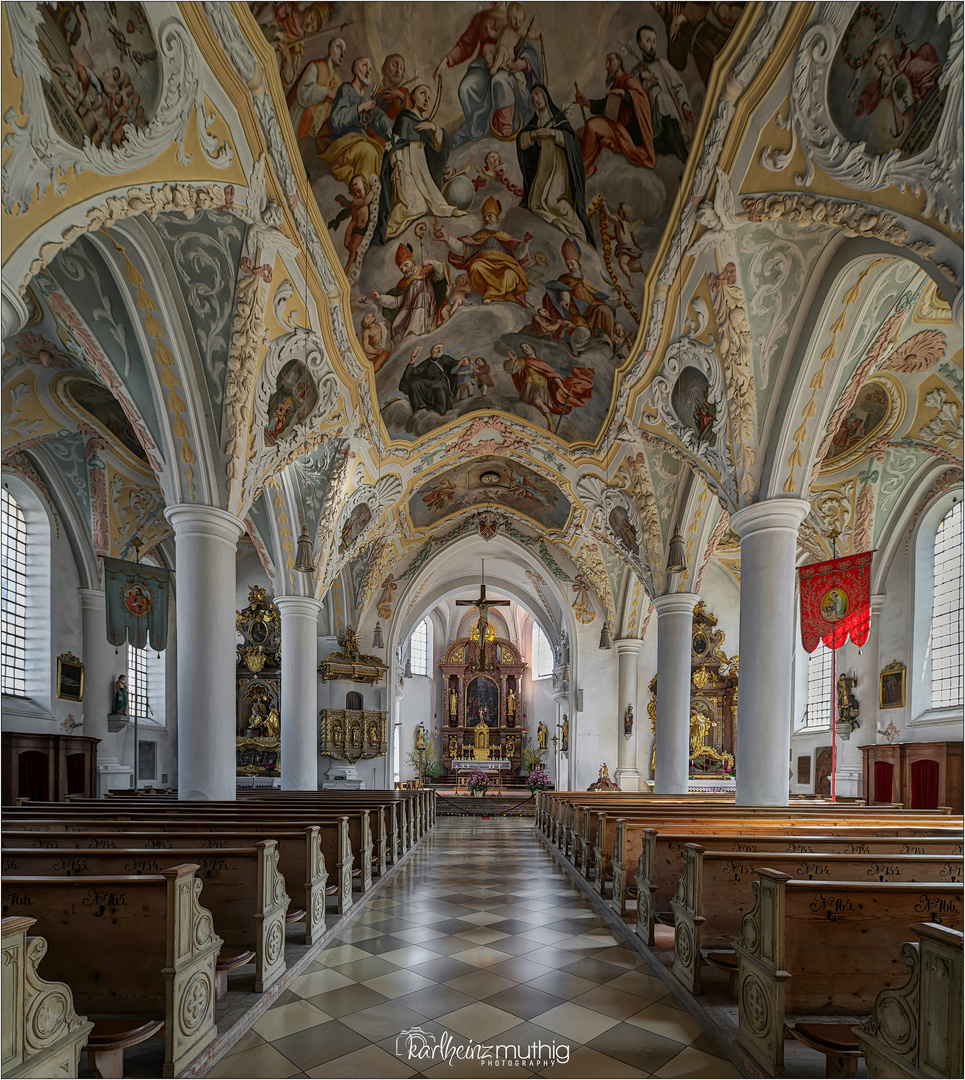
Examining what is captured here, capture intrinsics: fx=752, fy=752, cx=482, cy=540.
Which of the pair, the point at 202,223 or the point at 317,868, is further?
the point at 202,223

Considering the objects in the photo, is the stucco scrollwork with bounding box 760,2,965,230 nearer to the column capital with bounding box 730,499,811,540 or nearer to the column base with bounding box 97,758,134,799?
the column capital with bounding box 730,499,811,540

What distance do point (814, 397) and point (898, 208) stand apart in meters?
3.52

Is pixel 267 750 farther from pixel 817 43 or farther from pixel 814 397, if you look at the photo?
pixel 817 43

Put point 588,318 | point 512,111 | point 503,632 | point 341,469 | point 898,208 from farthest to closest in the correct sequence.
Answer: point 503,632 → point 341,469 → point 588,318 → point 512,111 → point 898,208

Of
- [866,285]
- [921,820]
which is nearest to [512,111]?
[866,285]

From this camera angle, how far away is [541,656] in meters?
33.5

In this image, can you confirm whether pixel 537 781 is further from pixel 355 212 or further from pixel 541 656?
pixel 355 212

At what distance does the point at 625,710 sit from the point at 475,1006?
17.5 m

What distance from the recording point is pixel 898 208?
5.64 meters

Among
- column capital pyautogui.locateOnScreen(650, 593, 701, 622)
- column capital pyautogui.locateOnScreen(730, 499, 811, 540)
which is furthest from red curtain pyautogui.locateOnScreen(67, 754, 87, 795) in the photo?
column capital pyautogui.locateOnScreen(730, 499, 811, 540)

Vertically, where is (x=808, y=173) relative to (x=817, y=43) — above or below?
below

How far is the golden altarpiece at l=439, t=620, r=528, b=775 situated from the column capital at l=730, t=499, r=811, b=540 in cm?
2306

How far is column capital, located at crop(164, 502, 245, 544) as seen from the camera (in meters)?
8.76

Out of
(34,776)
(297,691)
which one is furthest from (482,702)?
(34,776)
